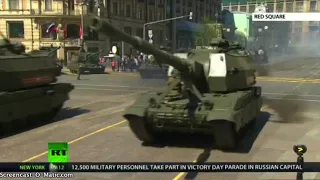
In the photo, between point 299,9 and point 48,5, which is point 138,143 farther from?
point 299,9

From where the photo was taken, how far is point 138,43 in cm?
863

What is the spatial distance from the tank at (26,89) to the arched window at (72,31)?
38.0m

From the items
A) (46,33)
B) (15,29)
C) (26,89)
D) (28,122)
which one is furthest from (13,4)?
(26,89)

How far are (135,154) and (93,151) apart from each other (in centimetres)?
107

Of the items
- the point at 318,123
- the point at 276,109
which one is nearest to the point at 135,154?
the point at 318,123

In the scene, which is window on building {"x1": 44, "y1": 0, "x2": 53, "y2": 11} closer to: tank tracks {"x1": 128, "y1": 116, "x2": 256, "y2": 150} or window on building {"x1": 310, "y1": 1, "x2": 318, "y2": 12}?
tank tracks {"x1": 128, "y1": 116, "x2": 256, "y2": 150}

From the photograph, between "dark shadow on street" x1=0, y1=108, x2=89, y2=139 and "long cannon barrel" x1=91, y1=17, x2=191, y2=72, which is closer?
"long cannon barrel" x1=91, y1=17, x2=191, y2=72

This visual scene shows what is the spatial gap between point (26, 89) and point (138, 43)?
6232 millimetres

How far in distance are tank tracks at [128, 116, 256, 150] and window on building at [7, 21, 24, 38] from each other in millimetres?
45698

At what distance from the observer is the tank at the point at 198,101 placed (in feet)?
31.6

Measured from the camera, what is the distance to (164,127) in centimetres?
1038

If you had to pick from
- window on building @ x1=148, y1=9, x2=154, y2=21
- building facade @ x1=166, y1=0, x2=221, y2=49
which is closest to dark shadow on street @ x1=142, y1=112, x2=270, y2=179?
window on building @ x1=148, y1=9, x2=154, y2=21

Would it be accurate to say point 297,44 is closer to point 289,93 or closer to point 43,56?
point 289,93

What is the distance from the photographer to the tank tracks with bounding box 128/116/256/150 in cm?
966
